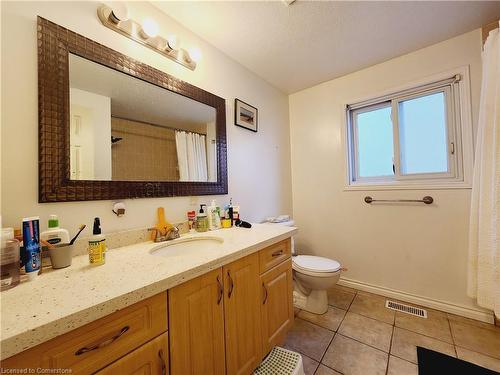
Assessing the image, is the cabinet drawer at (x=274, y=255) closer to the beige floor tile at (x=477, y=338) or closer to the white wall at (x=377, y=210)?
the white wall at (x=377, y=210)

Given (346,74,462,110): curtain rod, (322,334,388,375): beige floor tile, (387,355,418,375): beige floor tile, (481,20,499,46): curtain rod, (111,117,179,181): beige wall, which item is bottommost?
(322,334,388,375): beige floor tile

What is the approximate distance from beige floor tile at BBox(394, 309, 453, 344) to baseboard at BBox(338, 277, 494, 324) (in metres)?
0.06

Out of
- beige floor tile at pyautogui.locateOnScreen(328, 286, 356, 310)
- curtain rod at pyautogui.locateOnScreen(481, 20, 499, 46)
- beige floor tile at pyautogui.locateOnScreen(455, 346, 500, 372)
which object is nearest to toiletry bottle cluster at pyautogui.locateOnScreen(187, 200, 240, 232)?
beige floor tile at pyautogui.locateOnScreen(328, 286, 356, 310)

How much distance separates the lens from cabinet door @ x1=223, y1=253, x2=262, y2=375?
3.03 ft

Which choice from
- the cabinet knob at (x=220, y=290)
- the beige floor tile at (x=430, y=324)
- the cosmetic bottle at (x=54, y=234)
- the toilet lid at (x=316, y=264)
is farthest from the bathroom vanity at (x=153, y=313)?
the beige floor tile at (x=430, y=324)

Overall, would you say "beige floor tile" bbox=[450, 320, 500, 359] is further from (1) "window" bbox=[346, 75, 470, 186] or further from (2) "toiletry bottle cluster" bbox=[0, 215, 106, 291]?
(2) "toiletry bottle cluster" bbox=[0, 215, 106, 291]

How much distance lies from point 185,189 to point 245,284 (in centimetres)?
73

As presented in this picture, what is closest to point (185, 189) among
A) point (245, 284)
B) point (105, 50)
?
point (245, 284)

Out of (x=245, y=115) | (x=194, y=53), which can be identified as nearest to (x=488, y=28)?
(x=245, y=115)

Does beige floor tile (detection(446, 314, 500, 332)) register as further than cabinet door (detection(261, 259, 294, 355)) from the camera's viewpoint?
Yes

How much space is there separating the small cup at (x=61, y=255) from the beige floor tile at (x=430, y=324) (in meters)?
2.11

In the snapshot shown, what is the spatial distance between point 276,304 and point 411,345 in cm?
99

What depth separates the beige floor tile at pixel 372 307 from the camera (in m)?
1.67

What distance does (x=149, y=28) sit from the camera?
1.21m
